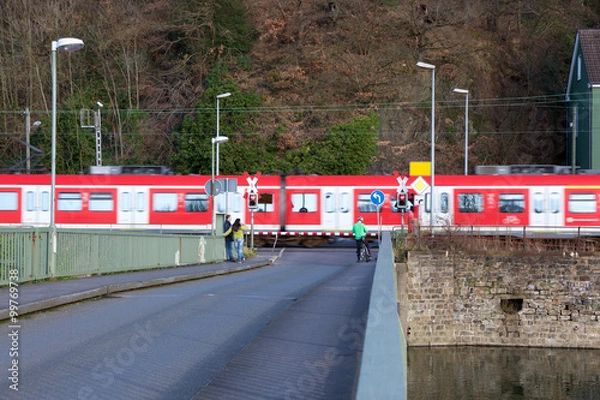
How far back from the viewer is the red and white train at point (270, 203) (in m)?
43.4

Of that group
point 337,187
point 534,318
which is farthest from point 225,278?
point 337,187

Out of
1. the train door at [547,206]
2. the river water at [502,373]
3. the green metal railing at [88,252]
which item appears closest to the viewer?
the green metal railing at [88,252]

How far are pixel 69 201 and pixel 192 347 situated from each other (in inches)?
1398

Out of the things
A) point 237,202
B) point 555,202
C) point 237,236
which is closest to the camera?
point 237,236

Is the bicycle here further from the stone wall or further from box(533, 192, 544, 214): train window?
box(533, 192, 544, 214): train window

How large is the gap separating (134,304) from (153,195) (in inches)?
1154

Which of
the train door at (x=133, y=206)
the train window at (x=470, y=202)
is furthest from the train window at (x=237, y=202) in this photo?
the train window at (x=470, y=202)

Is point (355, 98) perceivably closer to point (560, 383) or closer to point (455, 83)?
point (455, 83)

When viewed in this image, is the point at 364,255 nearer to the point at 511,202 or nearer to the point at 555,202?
the point at 511,202

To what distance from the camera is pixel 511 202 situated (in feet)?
141

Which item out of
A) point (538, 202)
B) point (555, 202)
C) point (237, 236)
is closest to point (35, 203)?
point (237, 236)

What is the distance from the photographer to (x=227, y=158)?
5700 cm

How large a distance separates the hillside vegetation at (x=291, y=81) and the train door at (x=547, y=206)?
14.5 m

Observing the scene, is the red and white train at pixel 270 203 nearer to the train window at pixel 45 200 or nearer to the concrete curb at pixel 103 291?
the train window at pixel 45 200
